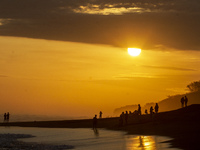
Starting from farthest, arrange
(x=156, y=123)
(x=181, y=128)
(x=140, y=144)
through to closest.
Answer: (x=156, y=123)
(x=181, y=128)
(x=140, y=144)

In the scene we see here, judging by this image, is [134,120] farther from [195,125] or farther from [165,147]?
[165,147]

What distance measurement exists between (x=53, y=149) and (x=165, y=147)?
36.4 feet

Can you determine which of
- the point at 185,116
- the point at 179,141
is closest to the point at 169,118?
the point at 185,116

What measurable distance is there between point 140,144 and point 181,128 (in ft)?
51.7

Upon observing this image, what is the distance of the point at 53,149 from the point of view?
3838 cm

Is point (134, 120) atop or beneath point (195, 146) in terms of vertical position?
atop

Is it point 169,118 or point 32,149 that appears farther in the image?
point 169,118

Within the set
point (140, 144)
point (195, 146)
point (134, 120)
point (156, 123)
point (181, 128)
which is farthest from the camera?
point (134, 120)

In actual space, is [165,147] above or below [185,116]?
below

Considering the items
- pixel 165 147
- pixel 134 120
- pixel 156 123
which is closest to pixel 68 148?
pixel 165 147

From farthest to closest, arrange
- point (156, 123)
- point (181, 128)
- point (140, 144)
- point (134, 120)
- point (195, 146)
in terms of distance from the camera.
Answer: point (134, 120) → point (156, 123) → point (181, 128) → point (140, 144) → point (195, 146)

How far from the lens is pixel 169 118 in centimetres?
6372

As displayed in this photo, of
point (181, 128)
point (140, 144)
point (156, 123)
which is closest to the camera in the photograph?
point (140, 144)

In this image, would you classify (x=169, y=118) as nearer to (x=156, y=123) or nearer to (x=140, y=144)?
(x=156, y=123)
